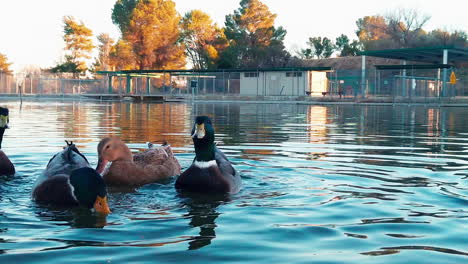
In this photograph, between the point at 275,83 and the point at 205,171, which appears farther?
the point at 275,83

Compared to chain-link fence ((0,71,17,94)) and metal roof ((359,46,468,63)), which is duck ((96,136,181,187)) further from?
chain-link fence ((0,71,17,94))

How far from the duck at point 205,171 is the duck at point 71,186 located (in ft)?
3.91

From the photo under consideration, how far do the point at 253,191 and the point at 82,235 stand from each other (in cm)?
254

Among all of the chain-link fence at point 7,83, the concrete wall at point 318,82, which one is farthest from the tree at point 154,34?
the concrete wall at point 318,82

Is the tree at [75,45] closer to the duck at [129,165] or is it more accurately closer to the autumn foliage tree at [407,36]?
the autumn foliage tree at [407,36]

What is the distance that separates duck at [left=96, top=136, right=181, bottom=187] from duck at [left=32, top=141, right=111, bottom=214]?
1.03ft

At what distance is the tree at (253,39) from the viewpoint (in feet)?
244

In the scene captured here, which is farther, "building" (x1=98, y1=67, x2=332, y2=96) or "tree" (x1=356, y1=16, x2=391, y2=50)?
"tree" (x1=356, y1=16, x2=391, y2=50)

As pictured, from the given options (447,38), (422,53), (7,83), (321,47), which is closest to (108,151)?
(422,53)

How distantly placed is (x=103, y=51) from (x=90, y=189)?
86060 mm

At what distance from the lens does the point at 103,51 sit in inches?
3482

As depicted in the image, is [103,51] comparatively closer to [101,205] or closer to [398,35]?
[398,35]

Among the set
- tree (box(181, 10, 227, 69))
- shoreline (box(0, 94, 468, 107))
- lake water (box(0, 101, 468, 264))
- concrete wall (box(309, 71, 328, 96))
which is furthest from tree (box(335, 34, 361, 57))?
lake water (box(0, 101, 468, 264))

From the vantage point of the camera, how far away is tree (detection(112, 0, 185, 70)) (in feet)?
252
